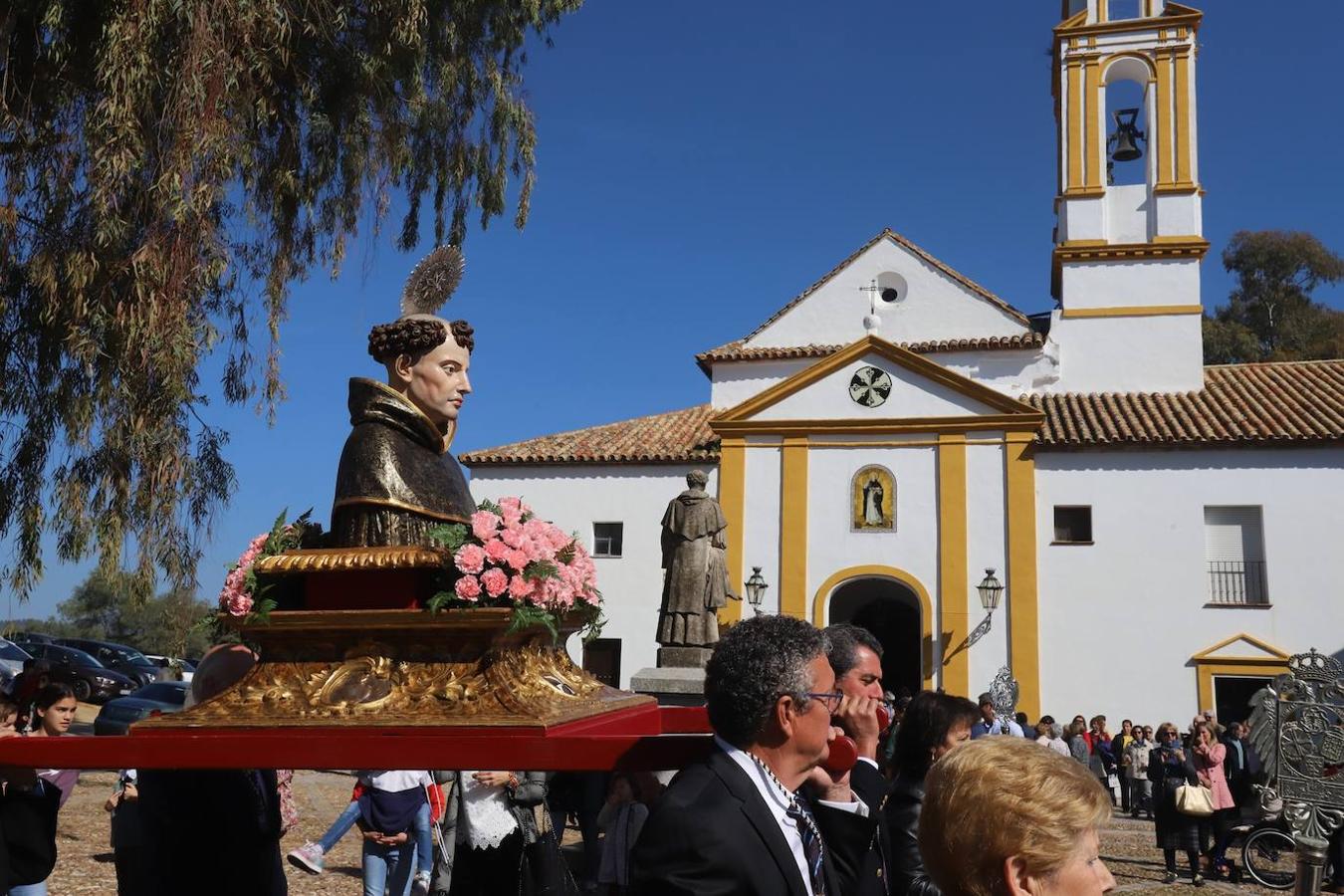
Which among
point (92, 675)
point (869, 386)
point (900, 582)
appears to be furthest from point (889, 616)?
point (92, 675)

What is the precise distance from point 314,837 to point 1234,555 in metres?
17.1

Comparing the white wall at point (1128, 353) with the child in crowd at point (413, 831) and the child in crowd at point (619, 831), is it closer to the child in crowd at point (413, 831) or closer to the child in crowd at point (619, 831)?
the child in crowd at point (619, 831)

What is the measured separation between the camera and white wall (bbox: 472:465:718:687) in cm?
2269

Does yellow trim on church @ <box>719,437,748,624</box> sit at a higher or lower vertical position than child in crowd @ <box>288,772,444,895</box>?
higher

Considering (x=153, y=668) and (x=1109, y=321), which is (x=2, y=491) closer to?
(x=1109, y=321)

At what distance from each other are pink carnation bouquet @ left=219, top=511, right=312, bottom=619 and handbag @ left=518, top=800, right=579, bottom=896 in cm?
250

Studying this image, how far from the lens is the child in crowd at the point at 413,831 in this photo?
257 inches

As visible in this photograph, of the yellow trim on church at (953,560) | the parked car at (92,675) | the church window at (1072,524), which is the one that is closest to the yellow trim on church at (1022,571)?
the church window at (1072,524)

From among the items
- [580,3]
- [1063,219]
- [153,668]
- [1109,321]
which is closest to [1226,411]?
[1109,321]

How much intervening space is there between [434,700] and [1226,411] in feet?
72.7

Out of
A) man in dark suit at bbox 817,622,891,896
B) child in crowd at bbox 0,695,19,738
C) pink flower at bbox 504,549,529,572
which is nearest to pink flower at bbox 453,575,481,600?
pink flower at bbox 504,549,529,572

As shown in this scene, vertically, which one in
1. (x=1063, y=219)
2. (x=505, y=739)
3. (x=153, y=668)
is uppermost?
(x=1063, y=219)

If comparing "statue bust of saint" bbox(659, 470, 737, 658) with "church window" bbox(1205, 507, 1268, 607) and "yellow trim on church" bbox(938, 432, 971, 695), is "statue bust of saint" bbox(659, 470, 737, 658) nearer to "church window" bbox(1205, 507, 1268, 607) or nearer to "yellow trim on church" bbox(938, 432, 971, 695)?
"yellow trim on church" bbox(938, 432, 971, 695)

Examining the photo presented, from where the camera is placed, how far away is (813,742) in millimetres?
2266
